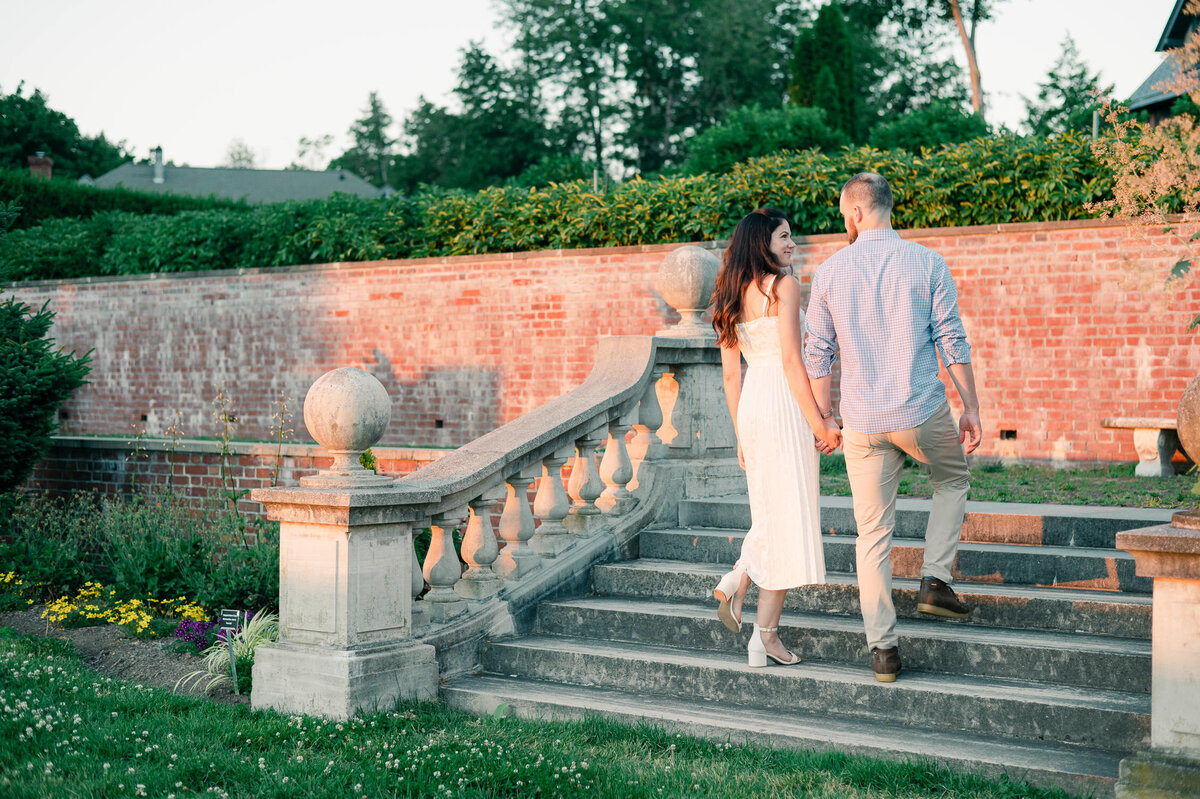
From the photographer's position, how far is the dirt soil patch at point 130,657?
19.1 ft

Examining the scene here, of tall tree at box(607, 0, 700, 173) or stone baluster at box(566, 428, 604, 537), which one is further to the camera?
tall tree at box(607, 0, 700, 173)

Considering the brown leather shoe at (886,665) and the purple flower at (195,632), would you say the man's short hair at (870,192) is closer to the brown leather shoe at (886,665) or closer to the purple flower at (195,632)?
the brown leather shoe at (886,665)

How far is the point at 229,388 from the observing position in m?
14.4

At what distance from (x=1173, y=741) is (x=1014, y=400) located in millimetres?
6810

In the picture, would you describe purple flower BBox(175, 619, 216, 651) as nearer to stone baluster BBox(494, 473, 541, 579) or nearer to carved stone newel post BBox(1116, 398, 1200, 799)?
stone baluster BBox(494, 473, 541, 579)

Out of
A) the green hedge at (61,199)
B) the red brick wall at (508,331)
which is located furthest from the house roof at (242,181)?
the red brick wall at (508,331)

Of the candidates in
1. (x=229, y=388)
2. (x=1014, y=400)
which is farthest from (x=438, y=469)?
(x=229, y=388)

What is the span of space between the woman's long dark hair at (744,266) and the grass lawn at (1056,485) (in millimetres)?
2552

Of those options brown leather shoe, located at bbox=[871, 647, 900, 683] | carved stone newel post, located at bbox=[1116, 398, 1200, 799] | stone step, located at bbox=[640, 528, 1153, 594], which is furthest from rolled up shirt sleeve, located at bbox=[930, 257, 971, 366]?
stone step, located at bbox=[640, 528, 1153, 594]

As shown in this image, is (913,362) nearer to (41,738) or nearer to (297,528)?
(297,528)

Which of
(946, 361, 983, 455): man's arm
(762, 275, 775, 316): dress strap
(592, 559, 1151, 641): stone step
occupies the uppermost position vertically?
(762, 275, 775, 316): dress strap

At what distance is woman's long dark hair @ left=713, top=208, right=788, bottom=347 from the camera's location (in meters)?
4.62

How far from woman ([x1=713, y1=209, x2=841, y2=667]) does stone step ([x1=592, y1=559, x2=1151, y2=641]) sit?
471mm

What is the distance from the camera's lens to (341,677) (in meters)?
4.64
